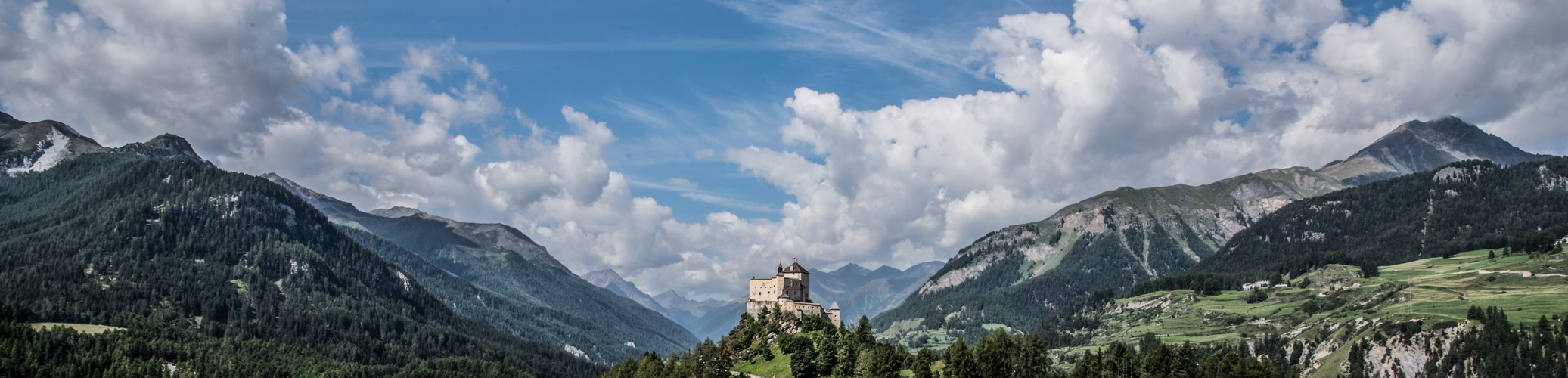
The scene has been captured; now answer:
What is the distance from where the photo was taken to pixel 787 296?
585ft

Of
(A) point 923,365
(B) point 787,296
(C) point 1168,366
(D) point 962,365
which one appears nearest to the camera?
(C) point 1168,366

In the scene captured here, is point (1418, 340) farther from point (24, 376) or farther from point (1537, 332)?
point (24, 376)

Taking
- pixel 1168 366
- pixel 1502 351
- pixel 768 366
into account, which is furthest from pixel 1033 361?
Result: pixel 1502 351

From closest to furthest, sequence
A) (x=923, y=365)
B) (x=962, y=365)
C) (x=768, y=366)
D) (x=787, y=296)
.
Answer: (x=962, y=365)
(x=923, y=365)
(x=768, y=366)
(x=787, y=296)

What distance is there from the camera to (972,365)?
121m

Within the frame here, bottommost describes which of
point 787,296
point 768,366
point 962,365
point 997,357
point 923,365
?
point 768,366

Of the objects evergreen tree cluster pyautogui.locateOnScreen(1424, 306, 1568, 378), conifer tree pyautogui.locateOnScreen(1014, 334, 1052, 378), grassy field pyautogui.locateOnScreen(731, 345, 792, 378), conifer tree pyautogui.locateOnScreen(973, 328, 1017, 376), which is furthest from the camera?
evergreen tree cluster pyautogui.locateOnScreen(1424, 306, 1568, 378)

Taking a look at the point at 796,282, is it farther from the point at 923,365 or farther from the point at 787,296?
the point at 923,365

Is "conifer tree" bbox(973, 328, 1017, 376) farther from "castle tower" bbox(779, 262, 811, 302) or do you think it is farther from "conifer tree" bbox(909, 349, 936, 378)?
"castle tower" bbox(779, 262, 811, 302)

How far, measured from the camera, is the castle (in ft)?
572

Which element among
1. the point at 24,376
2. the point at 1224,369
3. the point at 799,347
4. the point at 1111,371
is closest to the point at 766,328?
the point at 799,347

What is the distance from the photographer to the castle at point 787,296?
174 metres

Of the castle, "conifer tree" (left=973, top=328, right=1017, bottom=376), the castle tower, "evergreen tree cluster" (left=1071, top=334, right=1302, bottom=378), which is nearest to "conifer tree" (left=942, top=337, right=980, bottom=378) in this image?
"conifer tree" (left=973, top=328, right=1017, bottom=376)

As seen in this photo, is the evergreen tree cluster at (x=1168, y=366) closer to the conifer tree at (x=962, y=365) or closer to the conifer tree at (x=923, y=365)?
the conifer tree at (x=962, y=365)
